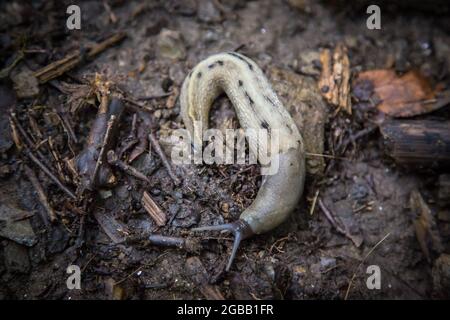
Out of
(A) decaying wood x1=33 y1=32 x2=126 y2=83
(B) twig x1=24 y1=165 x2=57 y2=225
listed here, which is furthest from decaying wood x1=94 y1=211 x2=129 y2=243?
(A) decaying wood x1=33 y1=32 x2=126 y2=83

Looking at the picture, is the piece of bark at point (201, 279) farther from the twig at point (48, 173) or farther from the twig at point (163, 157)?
the twig at point (48, 173)

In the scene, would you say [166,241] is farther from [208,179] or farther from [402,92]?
[402,92]

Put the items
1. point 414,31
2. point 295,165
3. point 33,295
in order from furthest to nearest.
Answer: point 414,31 → point 295,165 → point 33,295

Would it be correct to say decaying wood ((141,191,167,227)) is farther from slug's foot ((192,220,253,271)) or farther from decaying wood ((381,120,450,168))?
decaying wood ((381,120,450,168))

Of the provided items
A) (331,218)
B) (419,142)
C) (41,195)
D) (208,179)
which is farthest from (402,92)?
(41,195)
